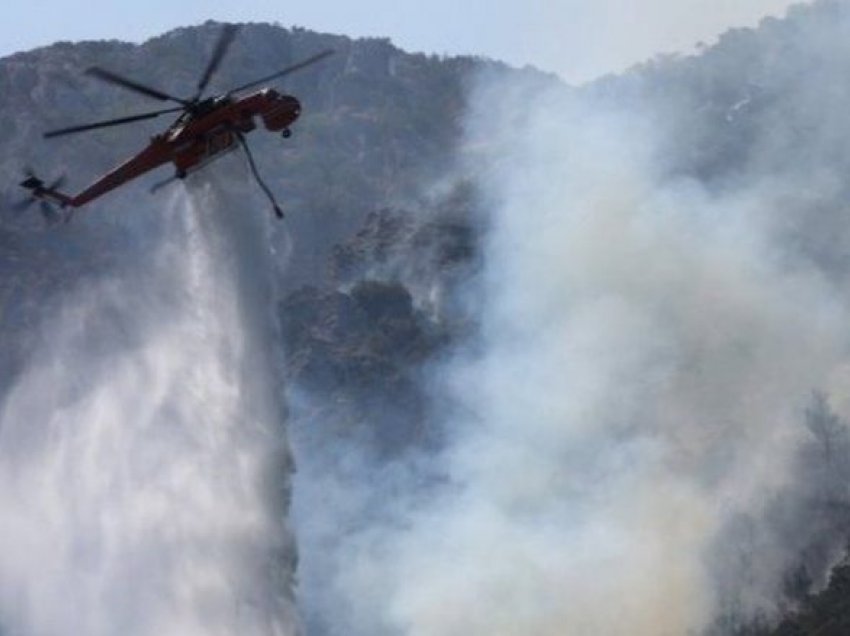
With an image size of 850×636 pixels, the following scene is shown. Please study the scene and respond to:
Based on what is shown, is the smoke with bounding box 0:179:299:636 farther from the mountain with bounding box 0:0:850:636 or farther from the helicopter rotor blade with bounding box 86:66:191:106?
the helicopter rotor blade with bounding box 86:66:191:106

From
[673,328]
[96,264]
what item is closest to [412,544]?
[673,328]

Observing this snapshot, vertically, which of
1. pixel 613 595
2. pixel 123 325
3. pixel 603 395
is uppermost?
pixel 123 325

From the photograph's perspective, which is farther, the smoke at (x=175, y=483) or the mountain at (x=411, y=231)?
the mountain at (x=411, y=231)

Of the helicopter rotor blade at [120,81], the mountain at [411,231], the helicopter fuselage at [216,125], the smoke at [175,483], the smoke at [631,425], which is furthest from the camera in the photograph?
the mountain at [411,231]

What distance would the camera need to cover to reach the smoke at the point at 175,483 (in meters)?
67.2

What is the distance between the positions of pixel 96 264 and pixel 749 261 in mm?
65864

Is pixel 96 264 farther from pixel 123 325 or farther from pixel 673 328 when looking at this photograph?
pixel 673 328

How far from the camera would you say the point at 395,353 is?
400 feet

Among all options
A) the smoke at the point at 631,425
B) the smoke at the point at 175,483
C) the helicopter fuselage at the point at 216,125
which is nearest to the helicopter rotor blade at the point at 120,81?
the helicopter fuselage at the point at 216,125

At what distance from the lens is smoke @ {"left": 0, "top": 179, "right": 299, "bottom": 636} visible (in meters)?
67.2

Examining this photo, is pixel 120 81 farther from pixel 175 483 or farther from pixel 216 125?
pixel 175 483

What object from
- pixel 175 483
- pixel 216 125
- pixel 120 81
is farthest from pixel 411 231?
pixel 120 81

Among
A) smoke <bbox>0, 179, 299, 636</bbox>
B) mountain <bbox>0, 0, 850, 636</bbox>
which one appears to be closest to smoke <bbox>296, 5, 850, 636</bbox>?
mountain <bbox>0, 0, 850, 636</bbox>

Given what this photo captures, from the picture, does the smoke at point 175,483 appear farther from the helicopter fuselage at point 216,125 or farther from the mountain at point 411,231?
the helicopter fuselage at point 216,125
